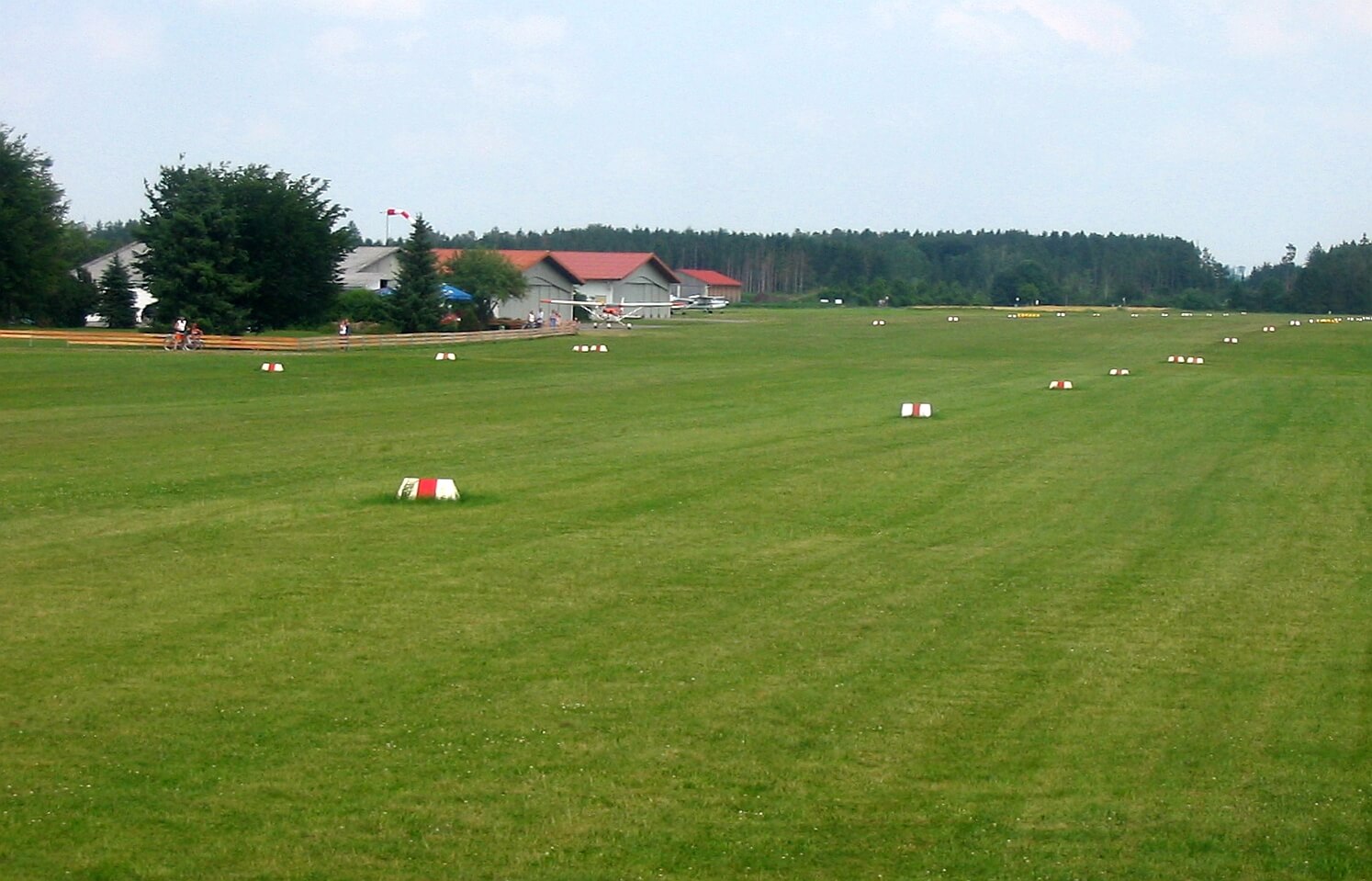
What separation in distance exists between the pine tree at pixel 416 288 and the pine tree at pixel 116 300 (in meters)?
17.3

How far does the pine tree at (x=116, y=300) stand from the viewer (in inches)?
3280

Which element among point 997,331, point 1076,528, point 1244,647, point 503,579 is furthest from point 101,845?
point 997,331

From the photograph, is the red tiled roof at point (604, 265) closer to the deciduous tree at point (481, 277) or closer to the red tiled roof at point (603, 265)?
the red tiled roof at point (603, 265)

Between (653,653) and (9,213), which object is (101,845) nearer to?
(653,653)

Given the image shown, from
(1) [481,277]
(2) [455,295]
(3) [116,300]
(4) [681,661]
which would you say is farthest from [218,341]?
(4) [681,661]

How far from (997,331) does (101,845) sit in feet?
299

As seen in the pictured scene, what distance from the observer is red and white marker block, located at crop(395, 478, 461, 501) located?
19188 mm

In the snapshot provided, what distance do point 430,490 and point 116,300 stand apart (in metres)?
72.0

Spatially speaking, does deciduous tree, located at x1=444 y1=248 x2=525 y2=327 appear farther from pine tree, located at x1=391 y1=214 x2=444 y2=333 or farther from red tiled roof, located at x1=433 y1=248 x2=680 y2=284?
red tiled roof, located at x1=433 y1=248 x2=680 y2=284

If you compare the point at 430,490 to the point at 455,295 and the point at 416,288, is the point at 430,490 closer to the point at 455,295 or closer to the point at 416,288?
the point at 416,288

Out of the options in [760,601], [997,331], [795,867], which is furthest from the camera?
[997,331]

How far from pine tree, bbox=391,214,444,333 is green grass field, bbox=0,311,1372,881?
170 ft

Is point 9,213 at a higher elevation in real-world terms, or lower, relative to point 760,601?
higher

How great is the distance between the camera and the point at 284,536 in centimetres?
1639
